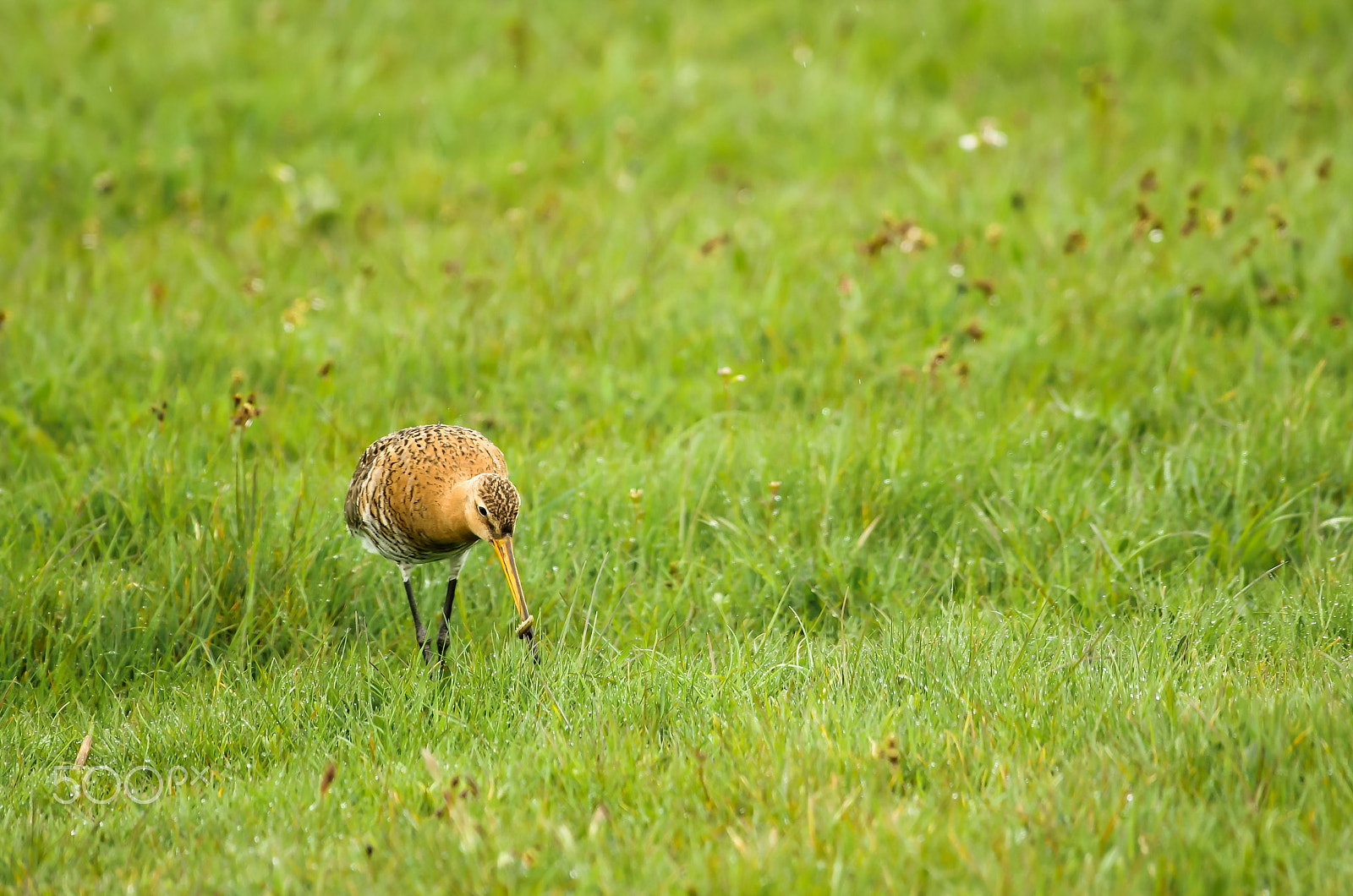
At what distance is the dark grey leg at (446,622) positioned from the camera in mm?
4215

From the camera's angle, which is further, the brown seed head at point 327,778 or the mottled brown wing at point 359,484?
the mottled brown wing at point 359,484

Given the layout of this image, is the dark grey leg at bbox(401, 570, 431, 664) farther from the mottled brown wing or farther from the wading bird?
the mottled brown wing

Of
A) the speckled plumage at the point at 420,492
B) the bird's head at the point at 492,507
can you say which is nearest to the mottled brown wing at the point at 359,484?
the speckled plumage at the point at 420,492

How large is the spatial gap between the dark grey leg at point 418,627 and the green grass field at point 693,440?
7.6 inches

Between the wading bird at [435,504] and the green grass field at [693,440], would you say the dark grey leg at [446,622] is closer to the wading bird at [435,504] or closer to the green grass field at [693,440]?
the wading bird at [435,504]

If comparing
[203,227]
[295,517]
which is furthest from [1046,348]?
[203,227]

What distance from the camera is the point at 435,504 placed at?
394cm

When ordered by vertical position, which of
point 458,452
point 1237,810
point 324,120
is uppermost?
point 324,120

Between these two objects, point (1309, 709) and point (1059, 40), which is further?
point (1059, 40)

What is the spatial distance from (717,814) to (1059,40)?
27.3 feet

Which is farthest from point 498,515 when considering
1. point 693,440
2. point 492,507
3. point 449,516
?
point 693,440

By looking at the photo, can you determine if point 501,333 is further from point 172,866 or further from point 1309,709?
point 1309,709

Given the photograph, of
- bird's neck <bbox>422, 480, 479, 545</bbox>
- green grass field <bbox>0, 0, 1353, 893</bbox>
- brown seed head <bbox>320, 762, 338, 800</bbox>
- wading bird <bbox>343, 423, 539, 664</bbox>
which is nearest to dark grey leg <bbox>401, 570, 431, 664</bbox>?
wading bird <bbox>343, 423, 539, 664</bbox>

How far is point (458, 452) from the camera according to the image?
13.5 feet
